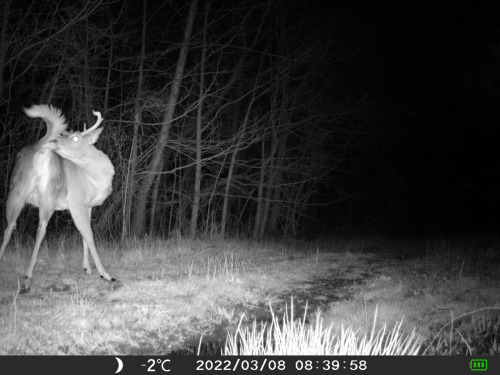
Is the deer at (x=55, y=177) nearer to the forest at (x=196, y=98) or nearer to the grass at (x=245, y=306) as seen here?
the grass at (x=245, y=306)

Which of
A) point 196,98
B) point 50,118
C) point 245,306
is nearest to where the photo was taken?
point 245,306

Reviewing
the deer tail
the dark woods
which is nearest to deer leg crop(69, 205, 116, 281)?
the deer tail
